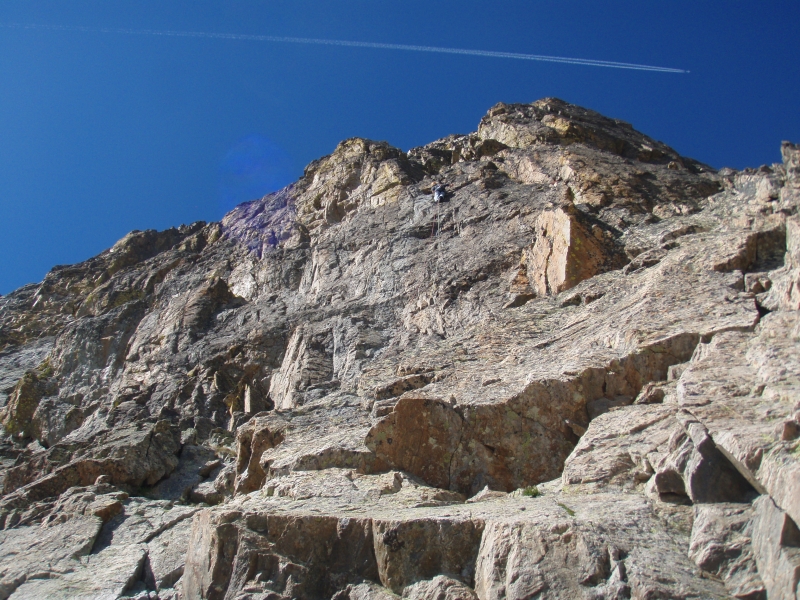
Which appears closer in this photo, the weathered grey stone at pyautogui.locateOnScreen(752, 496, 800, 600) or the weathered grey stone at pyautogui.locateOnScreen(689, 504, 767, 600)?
the weathered grey stone at pyautogui.locateOnScreen(752, 496, 800, 600)

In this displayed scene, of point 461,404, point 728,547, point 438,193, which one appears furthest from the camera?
point 438,193

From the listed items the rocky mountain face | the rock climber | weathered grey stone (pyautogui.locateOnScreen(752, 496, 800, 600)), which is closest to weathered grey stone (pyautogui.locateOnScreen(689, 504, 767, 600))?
the rocky mountain face

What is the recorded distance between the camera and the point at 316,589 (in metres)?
12.3

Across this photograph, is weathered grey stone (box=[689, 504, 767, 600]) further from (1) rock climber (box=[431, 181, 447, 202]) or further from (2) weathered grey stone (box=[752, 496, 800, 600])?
(1) rock climber (box=[431, 181, 447, 202])

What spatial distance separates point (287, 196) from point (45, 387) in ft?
85.7

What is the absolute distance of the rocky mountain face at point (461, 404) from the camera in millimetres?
10469

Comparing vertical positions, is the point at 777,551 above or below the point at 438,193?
below

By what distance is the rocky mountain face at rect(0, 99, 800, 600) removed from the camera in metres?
10.5

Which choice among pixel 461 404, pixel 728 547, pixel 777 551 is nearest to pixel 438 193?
pixel 461 404

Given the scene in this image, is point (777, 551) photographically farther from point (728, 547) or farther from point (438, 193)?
point (438, 193)

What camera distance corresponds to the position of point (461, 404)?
56.4 ft

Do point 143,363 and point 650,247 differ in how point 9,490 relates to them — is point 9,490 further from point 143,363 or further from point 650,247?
point 650,247

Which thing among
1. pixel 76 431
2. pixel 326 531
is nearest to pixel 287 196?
pixel 76 431

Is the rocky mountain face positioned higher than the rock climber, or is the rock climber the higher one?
the rock climber
